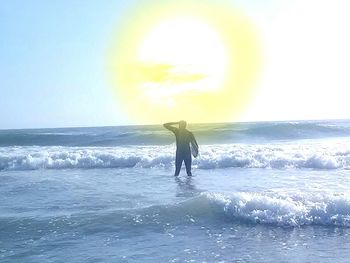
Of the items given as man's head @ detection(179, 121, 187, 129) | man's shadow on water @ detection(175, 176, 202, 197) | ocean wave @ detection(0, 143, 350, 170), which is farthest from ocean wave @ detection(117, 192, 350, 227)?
ocean wave @ detection(0, 143, 350, 170)

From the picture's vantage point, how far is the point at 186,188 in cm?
1277

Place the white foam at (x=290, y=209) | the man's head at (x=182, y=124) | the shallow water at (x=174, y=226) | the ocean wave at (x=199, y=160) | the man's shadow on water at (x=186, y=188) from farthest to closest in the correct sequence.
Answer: the ocean wave at (x=199, y=160), the man's head at (x=182, y=124), the man's shadow on water at (x=186, y=188), the white foam at (x=290, y=209), the shallow water at (x=174, y=226)

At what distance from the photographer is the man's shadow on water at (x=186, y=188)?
11677 millimetres

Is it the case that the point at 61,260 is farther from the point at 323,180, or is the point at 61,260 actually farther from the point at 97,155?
the point at 97,155

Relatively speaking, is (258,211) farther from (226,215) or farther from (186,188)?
(186,188)

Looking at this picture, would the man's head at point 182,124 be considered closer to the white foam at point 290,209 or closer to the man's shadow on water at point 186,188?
the man's shadow on water at point 186,188

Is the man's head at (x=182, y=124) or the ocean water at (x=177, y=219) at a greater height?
the man's head at (x=182, y=124)

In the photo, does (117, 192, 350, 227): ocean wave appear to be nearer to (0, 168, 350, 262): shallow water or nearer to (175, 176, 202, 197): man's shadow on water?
(0, 168, 350, 262): shallow water

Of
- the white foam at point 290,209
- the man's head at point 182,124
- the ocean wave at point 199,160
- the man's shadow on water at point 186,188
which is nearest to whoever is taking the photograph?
the white foam at point 290,209

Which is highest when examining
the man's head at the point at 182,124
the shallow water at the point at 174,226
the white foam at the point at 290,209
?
the man's head at the point at 182,124

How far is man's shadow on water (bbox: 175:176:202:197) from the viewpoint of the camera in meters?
11.7

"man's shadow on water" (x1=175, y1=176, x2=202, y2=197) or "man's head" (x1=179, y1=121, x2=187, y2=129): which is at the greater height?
"man's head" (x1=179, y1=121, x2=187, y2=129)

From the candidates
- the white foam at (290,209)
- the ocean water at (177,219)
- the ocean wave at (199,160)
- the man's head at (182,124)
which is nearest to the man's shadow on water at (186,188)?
the ocean water at (177,219)

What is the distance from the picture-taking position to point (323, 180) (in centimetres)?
1395
